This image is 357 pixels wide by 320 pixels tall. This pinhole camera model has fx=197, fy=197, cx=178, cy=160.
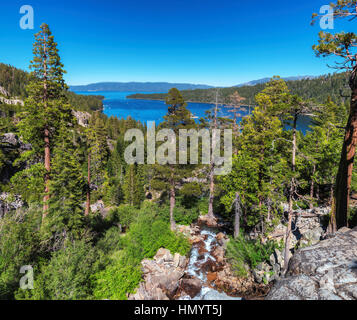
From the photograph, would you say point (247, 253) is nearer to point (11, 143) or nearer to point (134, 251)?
point (134, 251)

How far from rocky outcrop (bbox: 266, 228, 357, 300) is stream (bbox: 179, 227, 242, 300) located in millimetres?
9458

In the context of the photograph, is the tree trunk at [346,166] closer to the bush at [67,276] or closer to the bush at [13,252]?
the bush at [67,276]

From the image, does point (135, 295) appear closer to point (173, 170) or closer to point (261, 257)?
point (261, 257)

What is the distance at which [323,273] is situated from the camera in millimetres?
5082

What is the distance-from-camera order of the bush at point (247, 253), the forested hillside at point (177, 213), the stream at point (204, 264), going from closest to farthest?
the forested hillside at point (177, 213) → the stream at point (204, 264) → the bush at point (247, 253)

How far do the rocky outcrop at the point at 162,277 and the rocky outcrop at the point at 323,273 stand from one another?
10.9 meters

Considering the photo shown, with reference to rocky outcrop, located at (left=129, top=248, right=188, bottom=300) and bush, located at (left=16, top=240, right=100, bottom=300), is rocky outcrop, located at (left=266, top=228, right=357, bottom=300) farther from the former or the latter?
rocky outcrop, located at (left=129, top=248, right=188, bottom=300)

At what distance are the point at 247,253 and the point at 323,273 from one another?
12.6 m

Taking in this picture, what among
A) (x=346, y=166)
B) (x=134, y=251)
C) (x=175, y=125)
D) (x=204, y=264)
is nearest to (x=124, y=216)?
(x=134, y=251)

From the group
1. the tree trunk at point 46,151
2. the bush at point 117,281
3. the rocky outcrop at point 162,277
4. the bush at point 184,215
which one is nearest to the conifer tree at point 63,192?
the tree trunk at point 46,151

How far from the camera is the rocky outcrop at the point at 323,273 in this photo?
4.50m

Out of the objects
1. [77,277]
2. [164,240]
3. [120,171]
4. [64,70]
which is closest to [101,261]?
[77,277]

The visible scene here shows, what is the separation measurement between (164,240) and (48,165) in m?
11.8

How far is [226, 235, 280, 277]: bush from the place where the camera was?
15.3 m
